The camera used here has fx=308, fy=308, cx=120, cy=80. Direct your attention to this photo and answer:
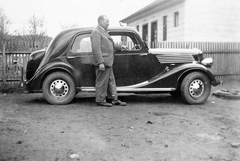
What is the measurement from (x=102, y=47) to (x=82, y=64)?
71cm

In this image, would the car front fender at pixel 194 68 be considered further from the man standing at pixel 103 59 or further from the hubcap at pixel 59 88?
the hubcap at pixel 59 88

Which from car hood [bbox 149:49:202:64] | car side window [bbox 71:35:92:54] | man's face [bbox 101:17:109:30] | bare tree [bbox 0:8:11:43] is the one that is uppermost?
bare tree [bbox 0:8:11:43]

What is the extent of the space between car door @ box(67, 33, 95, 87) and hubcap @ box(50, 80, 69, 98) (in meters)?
0.32

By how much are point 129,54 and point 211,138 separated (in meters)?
3.41

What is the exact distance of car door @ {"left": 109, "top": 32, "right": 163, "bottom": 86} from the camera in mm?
7254

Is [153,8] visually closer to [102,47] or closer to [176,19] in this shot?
[176,19]

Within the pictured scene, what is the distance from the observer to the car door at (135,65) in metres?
7.25

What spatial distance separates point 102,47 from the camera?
6.74m

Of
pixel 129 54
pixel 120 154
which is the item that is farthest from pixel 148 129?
pixel 129 54

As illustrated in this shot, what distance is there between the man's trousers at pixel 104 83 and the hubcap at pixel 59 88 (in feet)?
2.49

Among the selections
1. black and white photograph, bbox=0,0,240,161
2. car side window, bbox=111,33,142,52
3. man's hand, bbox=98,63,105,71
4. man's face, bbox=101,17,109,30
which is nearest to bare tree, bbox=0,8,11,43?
black and white photograph, bbox=0,0,240,161

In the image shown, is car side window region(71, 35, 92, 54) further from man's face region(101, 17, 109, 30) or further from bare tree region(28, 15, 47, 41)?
bare tree region(28, 15, 47, 41)

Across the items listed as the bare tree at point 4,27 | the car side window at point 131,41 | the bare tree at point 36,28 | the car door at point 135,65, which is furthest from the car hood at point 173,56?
the bare tree at point 36,28

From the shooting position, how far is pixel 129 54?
7262mm
